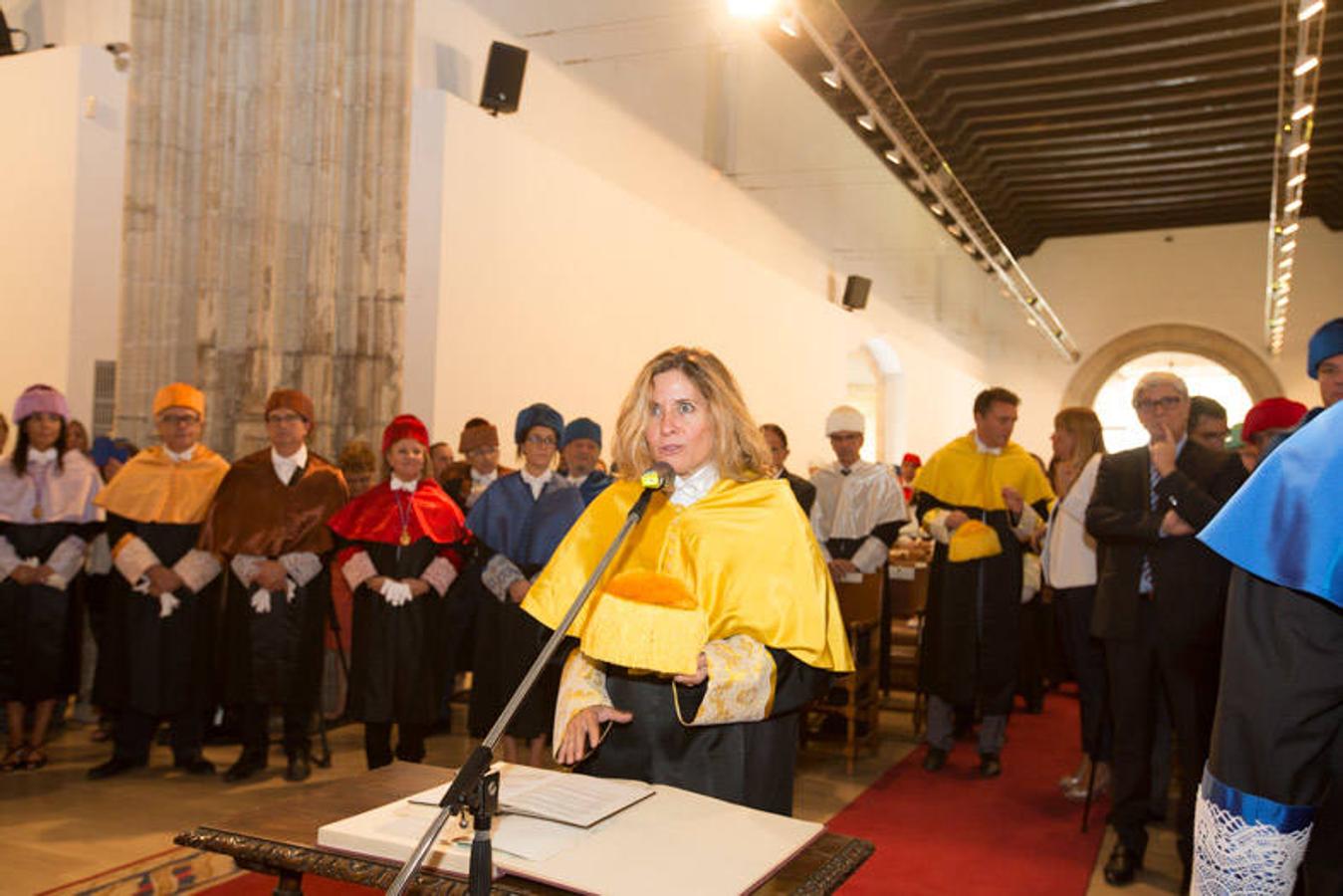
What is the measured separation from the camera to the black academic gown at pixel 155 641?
501 centimetres

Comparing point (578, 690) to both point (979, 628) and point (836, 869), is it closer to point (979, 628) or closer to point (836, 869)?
point (836, 869)

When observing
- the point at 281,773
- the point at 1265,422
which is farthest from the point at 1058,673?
the point at 281,773

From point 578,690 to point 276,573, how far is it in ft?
10.2

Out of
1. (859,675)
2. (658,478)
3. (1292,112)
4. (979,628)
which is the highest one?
(1292,112)

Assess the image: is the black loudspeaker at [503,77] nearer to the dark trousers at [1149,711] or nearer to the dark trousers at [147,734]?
the dark trousers at [147,734]

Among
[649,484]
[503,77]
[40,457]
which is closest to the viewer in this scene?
[649,484]

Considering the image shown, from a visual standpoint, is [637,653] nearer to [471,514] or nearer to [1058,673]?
[471,514]

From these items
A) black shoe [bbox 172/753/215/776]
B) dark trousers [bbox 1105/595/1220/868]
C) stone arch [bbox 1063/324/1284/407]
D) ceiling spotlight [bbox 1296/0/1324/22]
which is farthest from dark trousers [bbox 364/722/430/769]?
stone arch [bbox 1063/324/1284/407]

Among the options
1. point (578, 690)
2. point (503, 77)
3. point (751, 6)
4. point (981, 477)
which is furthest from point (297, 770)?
point (751, 6)

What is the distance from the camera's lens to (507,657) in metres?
4.76

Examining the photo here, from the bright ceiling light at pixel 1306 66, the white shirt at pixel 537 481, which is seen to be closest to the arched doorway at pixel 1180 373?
the bright ceiling light at pixel 1306 66

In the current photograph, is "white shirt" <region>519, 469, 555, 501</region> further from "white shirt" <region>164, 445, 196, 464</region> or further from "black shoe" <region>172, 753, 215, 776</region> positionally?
"black shoe" <region>172, 753, 215, 776</region>

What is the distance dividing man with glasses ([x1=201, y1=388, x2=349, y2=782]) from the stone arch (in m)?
17.6

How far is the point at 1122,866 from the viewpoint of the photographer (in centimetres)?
404
